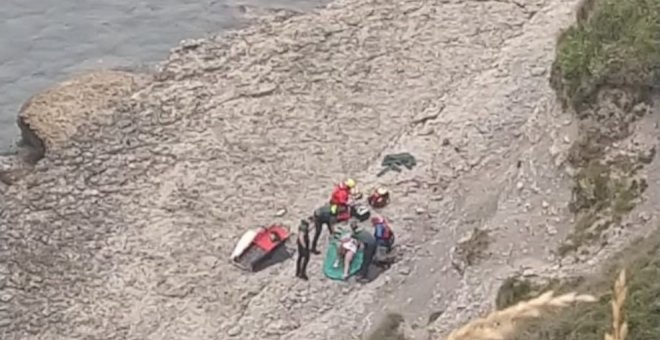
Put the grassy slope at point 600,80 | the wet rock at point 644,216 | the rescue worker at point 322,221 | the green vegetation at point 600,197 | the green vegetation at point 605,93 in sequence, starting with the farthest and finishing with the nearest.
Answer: the rescue worker at point 322,221
the green vegetation at point 605,93
the green vegetation at point 600,197
the wet rock at point 644,216
the grassy slope at point 600,80

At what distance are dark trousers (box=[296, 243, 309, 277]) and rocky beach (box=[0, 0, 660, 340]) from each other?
192 mm

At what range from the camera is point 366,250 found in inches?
837

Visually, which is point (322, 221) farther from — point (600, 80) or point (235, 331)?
point (600, 80)

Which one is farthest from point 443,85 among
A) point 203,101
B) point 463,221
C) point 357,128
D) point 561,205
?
point 561,205

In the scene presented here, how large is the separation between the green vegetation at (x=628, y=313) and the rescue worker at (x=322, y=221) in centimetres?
935

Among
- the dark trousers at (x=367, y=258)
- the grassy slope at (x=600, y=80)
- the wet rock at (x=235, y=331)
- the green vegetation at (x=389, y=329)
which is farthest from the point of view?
the dark trousers at (x=367, y=258)

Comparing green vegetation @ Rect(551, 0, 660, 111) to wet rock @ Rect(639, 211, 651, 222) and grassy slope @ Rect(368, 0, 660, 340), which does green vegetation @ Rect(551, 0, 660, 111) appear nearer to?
grassy slope @ Rect(368, 0, 660, 340)

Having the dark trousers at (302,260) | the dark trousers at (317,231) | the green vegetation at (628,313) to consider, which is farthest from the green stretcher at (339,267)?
the green vegetation at (628,313)

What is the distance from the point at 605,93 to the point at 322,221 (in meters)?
6.35

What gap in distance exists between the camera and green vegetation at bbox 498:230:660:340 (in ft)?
32.3

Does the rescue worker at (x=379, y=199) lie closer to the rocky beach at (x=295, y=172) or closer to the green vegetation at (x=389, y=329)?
the rocky beach at (x=295, y=172)

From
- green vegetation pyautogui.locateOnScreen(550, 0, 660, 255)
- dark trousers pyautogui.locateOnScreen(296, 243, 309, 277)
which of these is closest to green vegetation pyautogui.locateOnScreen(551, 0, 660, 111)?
green vegetation pyautogui.locateOnScreen(550, 0, 660, 255)

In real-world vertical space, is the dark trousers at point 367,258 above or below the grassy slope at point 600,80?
below

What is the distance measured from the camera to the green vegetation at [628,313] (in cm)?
985
